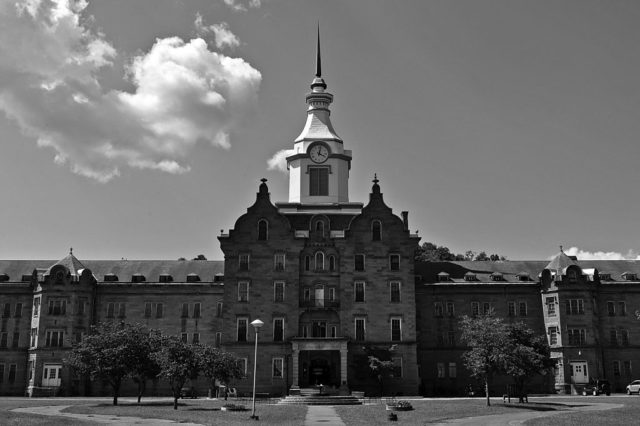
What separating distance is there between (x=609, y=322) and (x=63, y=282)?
6263cm

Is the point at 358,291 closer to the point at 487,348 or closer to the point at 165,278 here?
the point at 487,348

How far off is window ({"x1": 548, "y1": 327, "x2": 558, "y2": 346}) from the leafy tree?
65.3ft

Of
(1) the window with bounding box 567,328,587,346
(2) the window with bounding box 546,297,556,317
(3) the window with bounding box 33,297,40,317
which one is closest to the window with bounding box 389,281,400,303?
(2) the window with bounding box 546,297,556,317

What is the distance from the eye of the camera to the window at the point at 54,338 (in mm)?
80312

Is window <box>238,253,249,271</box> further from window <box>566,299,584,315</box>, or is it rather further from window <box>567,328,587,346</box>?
window <box>567,328,587,346</box>

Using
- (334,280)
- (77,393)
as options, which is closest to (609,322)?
(334,280)

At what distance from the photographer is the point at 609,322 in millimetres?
81500

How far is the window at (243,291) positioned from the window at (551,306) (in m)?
34.1

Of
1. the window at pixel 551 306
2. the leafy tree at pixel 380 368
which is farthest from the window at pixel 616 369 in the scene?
the leafy tree at pixel 380 368

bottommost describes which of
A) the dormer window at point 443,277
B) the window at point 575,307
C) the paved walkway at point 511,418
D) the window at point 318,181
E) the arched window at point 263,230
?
the paved walkway at point 511,418

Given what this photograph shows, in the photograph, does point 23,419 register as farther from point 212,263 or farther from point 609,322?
point 609,322

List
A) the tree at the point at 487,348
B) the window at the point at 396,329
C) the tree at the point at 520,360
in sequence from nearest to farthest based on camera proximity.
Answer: the tree at the point at 520,360
the tree at the point at 487,348
the window at the point at 396,329

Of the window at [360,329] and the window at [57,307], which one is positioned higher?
the window at [57,307]

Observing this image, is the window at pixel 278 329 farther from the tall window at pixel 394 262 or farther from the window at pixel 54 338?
the window at pixel 54 338
